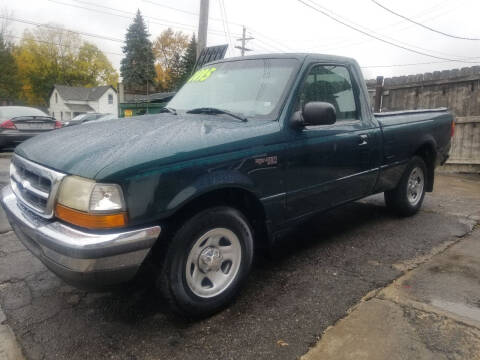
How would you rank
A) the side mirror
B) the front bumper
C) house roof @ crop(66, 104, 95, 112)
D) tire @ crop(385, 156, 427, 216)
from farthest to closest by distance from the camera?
house roof @ crop(66, 104, 95, 112)
tire @ crop(385, 156, 427, 216)
the side mirror
the front bumper

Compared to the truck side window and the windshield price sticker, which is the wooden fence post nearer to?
the truck side window

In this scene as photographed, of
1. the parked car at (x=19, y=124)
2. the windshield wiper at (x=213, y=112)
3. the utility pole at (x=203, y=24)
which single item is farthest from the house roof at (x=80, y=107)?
the windshield wiper at (x=213, y=112)

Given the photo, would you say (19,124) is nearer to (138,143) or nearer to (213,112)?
(213,112)

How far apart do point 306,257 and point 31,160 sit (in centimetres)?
240

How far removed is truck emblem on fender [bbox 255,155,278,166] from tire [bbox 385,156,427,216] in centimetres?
238

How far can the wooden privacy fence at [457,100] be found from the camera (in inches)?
314

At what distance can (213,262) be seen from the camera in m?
2.53

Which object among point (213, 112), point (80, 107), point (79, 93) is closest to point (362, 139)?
point (213, 112)

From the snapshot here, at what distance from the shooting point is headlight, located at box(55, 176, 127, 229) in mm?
2023

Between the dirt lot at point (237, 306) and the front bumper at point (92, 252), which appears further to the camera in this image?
the dirt lot at point (237, 306)

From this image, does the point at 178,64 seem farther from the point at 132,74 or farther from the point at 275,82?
the point at 275,82

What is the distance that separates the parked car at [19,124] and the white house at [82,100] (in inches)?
1934

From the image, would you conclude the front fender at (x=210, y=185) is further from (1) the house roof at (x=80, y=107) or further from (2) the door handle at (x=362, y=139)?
(1) the house roof at (x=80, y=107)

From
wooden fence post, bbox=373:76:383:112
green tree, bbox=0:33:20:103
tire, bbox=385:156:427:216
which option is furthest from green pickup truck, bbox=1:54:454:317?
green tree, bbox=0:33:20:103
